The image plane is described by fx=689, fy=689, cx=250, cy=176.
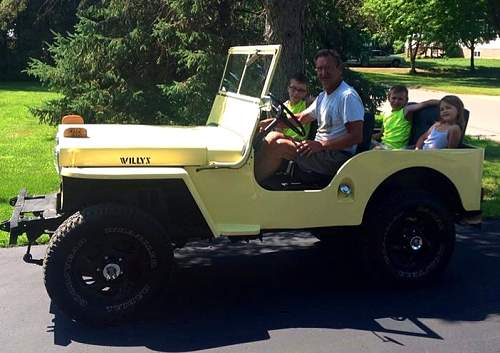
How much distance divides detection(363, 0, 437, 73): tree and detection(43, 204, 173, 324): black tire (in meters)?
29.2

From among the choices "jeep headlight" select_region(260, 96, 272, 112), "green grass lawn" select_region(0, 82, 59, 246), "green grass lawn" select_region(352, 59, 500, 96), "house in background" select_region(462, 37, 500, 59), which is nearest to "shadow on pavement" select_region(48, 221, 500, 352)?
"jeep headlight" select_region(260, 96, 272, 112)

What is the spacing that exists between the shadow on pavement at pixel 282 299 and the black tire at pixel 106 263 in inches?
5.7

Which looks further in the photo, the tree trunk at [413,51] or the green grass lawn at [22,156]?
the tree trunk at [413,51]

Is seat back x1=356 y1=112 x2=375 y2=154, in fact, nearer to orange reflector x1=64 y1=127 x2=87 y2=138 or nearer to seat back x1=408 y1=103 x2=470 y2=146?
seat back x1=408 y1=103 x2=470 y2=146

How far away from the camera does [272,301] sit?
4.76m

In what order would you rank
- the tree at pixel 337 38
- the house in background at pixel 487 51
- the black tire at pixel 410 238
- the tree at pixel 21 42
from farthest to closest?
the house in background at pixel 487 51, the tree at pixel 21 42, the tree at pixel 337 38, the black tire at pixel 410 238

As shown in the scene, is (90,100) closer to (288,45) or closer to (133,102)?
(133,102)

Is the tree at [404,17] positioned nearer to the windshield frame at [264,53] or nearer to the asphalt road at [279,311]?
the windshield frame at [264,53]

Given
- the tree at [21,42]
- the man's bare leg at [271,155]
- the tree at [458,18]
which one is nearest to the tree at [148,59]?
the man's bare leg at [271,155]

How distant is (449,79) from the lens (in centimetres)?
3266

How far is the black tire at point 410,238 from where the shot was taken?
4934 mm

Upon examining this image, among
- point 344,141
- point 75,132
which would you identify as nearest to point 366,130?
point 344,141

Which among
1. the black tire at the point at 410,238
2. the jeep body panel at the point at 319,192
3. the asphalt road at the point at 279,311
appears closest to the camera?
the asphalt road at the point at 279,311

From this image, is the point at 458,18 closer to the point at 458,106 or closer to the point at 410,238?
the point at 458,106
